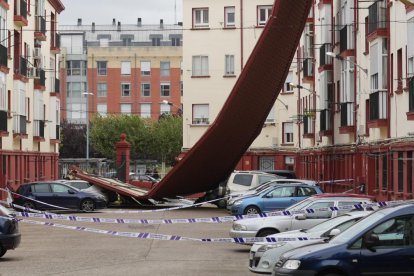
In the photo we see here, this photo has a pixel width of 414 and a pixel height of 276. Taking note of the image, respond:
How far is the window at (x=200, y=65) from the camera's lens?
6262cm

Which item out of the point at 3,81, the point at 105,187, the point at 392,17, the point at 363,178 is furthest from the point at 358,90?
the point at 3,81

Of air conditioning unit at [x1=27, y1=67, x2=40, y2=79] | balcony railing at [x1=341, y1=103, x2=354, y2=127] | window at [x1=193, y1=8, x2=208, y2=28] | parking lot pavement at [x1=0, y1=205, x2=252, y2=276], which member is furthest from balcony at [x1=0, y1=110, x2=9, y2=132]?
window at [x1=193, y1=8, x2=208, y2=28]

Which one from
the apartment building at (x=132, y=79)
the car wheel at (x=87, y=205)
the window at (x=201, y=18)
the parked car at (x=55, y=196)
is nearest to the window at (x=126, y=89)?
the apartment building at (x=132, y=79)

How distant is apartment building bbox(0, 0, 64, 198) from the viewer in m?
48.5

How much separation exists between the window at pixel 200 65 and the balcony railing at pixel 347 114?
67.7 ft

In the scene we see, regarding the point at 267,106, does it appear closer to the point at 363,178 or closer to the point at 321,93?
the point at 363,178

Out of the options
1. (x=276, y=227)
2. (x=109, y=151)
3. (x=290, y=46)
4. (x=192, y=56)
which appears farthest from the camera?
(x=109, y=151)

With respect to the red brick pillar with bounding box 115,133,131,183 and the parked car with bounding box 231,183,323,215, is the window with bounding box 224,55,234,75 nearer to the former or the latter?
the red brick pillar with bounding box 115,133,131,183

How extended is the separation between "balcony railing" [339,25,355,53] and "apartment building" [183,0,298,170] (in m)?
19.1

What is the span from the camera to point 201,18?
62.6 m

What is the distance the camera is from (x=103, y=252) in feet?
78.8

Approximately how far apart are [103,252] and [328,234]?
831 centimetres

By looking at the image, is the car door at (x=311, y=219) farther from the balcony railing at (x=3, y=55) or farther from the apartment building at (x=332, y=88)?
the balcony railing at (x=3, y=55)

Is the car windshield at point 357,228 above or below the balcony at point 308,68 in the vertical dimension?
below
